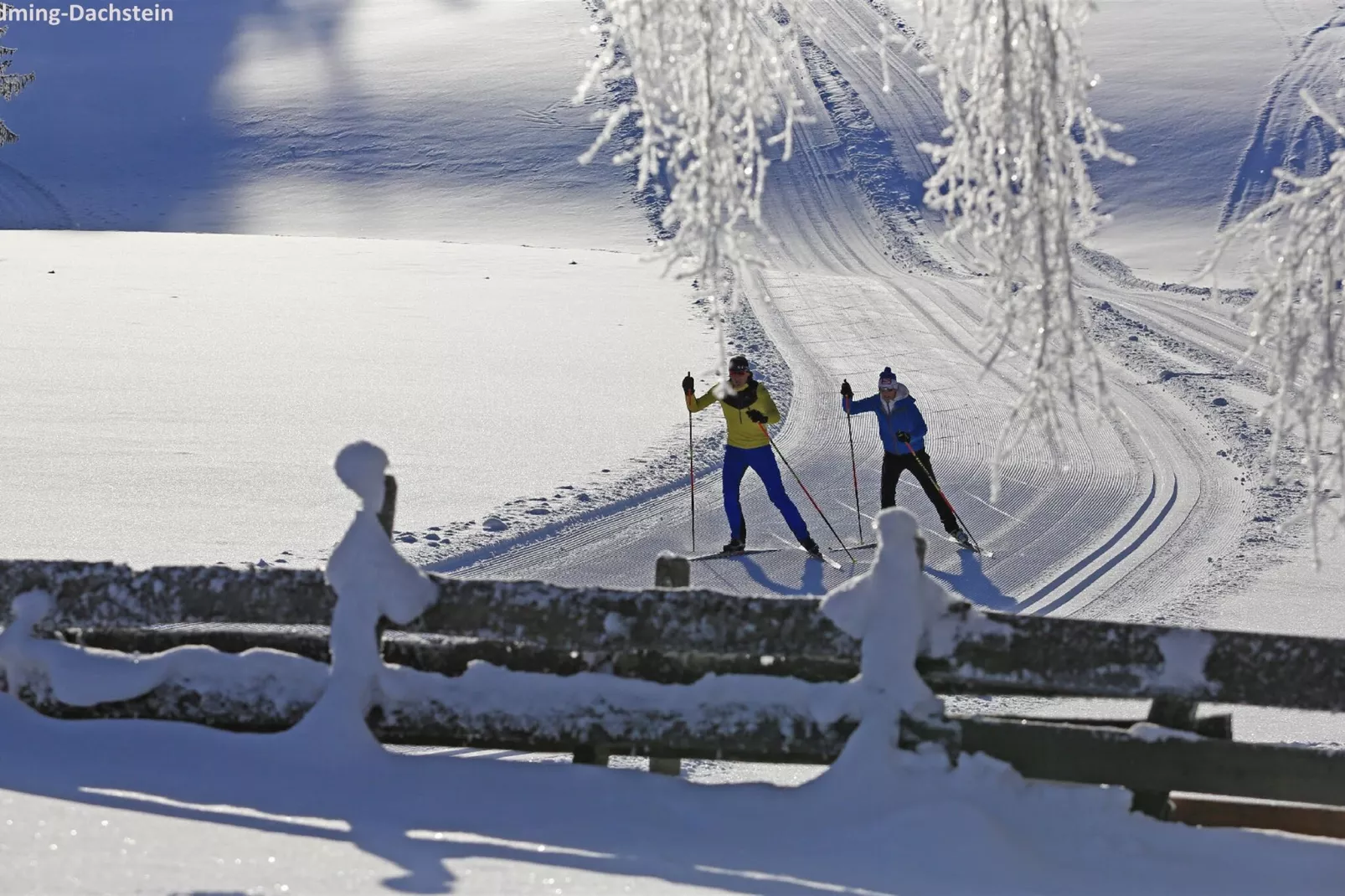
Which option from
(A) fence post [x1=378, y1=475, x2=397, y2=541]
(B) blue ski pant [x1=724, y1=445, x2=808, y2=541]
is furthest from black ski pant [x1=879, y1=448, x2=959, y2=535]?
(A) fence post [x1=378, y1=475, x2=397, y2=541]

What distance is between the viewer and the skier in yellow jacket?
10.7 metres

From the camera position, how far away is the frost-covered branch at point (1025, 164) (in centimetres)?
394

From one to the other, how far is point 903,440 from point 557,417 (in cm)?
570

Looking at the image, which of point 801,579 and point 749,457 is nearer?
point 801,579

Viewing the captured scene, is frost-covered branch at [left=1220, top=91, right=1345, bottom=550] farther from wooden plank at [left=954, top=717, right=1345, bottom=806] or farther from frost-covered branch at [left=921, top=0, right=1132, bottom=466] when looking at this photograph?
wooden plank at [left=954, top=717, right=1345, bottom=806]

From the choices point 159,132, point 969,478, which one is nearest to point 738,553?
point 969,478

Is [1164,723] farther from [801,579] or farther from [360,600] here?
[801,579]

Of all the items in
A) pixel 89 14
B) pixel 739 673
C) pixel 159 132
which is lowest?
pixel 739 673

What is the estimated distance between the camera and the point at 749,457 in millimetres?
11047

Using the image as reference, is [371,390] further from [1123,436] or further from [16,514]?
[1123,436]

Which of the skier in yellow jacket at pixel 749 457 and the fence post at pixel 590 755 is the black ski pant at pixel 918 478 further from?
the fence post at pixel 590 755

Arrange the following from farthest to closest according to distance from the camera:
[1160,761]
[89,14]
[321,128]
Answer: [89,14] < [321,128] < [1160,761]

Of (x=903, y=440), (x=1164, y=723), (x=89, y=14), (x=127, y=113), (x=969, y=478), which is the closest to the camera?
(x=1164, y=723)

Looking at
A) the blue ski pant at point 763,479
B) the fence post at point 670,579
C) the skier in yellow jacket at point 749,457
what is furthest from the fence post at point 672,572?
the blue ski pant at point 763,479
